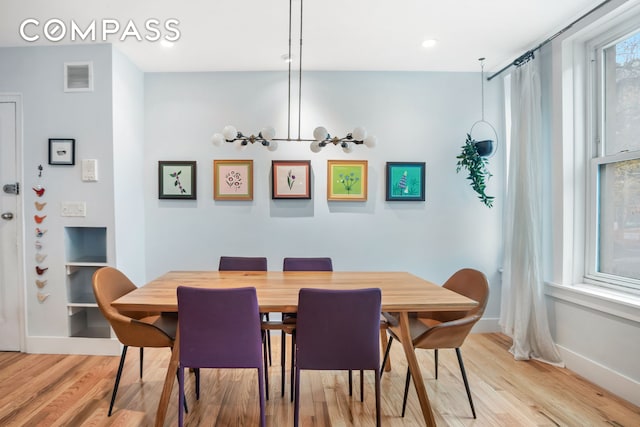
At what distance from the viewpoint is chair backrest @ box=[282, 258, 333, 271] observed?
2.77 m

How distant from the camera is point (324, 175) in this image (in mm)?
3412

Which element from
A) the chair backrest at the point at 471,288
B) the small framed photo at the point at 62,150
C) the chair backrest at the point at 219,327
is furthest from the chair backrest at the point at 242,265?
the small framed photo at the point at 62,150

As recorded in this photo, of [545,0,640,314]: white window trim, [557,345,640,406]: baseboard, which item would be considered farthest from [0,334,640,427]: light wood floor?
[545,0,640,314]: white window trim

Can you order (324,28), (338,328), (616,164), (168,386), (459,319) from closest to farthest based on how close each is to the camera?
(338,328), (168,386), (459,319), (616,164), (324,28)

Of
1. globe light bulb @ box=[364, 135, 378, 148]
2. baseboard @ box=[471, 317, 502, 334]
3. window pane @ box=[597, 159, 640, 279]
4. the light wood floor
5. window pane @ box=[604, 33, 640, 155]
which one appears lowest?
the light wood floor

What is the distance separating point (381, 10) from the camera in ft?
7.90

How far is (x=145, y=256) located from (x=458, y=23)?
11.4 ft

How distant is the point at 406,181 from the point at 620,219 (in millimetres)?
1646

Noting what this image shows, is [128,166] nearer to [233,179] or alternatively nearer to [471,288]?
[233,179]

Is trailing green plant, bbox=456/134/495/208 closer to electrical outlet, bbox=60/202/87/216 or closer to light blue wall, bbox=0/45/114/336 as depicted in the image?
light blue wall, bbox=0/45/114/336

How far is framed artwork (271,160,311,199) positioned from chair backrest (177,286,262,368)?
1.78 meters

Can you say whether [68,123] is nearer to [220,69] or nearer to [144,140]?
[144,140]

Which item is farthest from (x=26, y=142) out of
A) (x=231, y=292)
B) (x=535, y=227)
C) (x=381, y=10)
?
(x=535, y=227)

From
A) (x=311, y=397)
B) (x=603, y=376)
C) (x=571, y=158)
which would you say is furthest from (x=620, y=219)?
(x=311, y=397)
